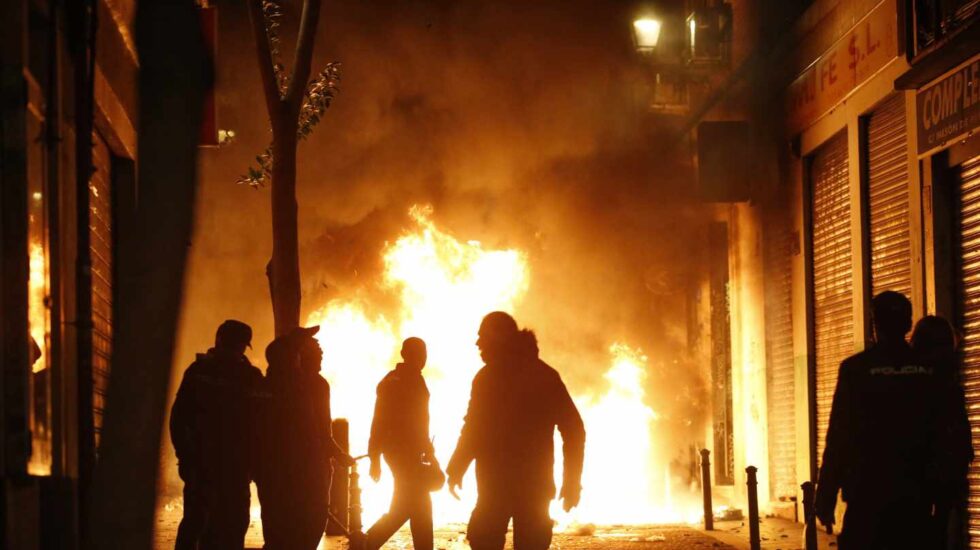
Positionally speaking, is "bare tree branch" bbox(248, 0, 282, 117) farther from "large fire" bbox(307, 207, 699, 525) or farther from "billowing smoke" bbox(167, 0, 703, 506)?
"billowing smoke" bbox(167, 0, 703, 506)

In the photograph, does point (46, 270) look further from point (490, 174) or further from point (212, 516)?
point (490, 174)

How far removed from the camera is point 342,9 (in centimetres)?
2453

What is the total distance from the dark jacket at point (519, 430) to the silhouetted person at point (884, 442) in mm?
1771

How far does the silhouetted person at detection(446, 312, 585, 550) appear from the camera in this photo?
794 centimetres

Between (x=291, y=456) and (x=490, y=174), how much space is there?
59.4 feet

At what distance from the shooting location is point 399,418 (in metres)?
10.3

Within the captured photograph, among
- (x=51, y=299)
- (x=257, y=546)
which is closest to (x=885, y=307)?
(x=51, y=299)

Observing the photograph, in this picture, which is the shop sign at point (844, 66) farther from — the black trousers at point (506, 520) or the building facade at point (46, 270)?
the building facade at point (46, 270)

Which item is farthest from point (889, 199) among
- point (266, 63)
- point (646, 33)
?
point (646, 33)

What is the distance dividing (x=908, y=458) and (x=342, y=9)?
19343 millimetres

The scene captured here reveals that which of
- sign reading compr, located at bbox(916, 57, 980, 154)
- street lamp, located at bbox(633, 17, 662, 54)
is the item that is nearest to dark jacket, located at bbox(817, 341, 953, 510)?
sign reading compr, located at bbox(916, 57, 980, 154)

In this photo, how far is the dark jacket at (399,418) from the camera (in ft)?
33.7

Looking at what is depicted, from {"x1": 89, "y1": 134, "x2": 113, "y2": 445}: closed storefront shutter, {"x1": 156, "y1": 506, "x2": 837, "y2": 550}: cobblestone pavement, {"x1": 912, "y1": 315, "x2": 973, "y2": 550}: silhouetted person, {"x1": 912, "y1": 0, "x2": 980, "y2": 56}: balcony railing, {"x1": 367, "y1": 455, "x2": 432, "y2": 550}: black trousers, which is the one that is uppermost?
{"x1": 912, "y1": 0, "x2": 980, "y2": 56}: balcony railing

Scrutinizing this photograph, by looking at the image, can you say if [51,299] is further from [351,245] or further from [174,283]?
[351,245]
